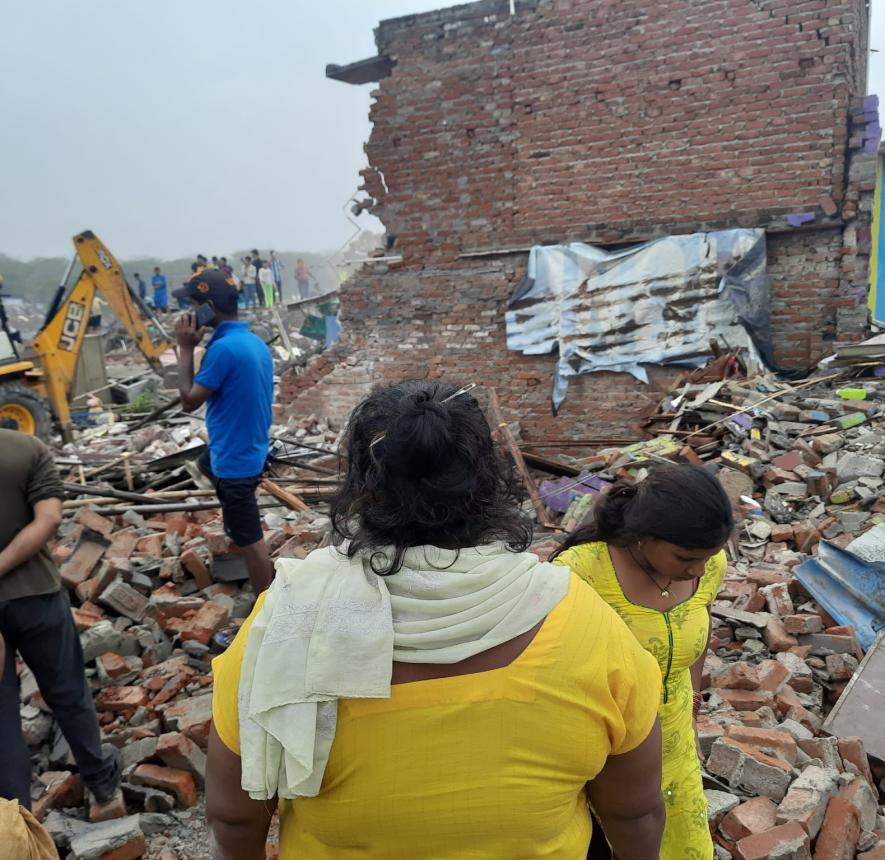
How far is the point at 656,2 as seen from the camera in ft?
24.7

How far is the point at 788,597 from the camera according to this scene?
4.18m

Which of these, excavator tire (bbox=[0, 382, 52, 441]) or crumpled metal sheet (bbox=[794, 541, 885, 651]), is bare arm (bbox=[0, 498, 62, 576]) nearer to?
crumpled metal sheet (bbox=[794, 541, 885, 651])

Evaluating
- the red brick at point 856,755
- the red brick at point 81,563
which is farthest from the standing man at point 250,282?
the red brick at point 856,755

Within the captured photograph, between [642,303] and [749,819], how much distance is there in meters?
6.41

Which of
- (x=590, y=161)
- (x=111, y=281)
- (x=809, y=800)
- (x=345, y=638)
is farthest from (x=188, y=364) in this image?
(x=111, y=281)

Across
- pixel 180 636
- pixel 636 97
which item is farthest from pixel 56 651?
pixel 636 97

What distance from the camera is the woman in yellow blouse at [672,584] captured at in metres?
1.80

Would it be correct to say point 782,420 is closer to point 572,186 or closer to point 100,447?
point 572,186

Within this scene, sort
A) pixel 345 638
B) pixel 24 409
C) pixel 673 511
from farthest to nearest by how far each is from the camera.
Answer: pixel 24 409 < pixel 673 511 < pixel 345 638

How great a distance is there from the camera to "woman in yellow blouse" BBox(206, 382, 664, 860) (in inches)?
41.5

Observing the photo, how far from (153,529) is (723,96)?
7329mm

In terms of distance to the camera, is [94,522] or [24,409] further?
[24,409]

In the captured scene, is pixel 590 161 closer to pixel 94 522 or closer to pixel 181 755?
pixel 94 522

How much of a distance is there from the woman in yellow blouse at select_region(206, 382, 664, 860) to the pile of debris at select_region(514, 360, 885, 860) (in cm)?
165
